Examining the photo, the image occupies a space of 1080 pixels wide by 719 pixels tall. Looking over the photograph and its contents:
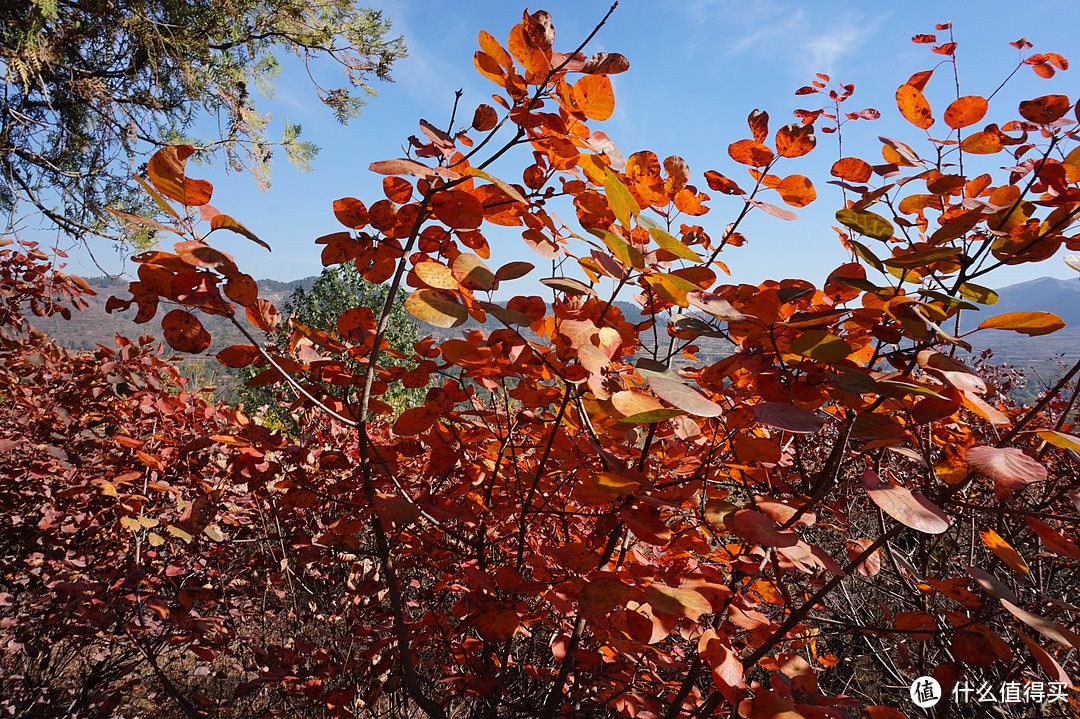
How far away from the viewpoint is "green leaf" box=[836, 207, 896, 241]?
81 cm

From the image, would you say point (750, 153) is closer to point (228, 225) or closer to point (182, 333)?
point (228, 225)

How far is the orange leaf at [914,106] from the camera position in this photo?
107 centimetres

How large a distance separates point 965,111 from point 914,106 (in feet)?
0.29

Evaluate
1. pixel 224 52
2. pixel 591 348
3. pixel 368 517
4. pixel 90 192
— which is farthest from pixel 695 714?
pixel 90 192

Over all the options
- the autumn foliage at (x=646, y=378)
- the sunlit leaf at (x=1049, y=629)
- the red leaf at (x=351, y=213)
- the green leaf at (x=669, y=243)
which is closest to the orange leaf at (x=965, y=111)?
the autumn foliage at (x=646, y=378)

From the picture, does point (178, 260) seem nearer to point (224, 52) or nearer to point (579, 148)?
point (579, 148)

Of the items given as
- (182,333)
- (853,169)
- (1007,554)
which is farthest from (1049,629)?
(182,333)

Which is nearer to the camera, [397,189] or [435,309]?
[435,309]

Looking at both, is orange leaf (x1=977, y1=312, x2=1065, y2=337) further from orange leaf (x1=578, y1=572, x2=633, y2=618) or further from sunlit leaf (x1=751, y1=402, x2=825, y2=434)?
orange leaf (x1=578, y1=572, x2=633, y2=618)

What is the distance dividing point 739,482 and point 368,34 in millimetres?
8686

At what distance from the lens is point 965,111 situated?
1028 millimetres

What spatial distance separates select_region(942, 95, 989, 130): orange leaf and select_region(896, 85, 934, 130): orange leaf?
39 mm

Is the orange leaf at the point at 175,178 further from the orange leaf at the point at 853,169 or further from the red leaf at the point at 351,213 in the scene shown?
the orange leaf at the point at 853,169

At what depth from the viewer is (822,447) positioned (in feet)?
13.4
